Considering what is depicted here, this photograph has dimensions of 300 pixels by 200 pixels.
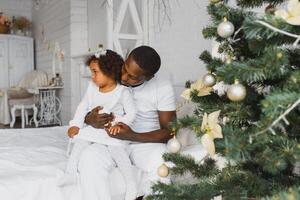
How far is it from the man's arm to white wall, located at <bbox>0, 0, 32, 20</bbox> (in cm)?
718

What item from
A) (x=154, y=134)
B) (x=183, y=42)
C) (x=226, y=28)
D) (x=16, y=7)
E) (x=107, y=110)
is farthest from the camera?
(x=16, y=7)

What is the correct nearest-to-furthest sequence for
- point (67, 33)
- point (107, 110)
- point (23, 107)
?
point (107, 110) < point (67, 33) < point (23, 107)

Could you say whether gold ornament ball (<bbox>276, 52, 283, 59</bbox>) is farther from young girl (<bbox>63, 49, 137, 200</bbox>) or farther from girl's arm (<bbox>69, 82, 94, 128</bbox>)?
girl's arm (<bbox>69, 82, 94, 128</bbox>)

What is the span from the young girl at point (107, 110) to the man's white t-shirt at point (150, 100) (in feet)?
0.32

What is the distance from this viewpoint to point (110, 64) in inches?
80.0

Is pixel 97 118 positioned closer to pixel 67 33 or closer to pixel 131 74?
pixel 131 74

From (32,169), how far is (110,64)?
755mm

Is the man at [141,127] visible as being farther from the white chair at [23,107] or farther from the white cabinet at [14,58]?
the white cabinet at [14,58]

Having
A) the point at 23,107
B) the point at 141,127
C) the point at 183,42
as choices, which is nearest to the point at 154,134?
the point at 141,127

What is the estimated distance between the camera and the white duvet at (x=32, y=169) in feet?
5.17

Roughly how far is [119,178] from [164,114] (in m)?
0.47

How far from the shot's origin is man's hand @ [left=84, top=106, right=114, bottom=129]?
1928 millimetres

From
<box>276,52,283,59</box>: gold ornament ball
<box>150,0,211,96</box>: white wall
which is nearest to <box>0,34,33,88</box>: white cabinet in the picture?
<box>150,0,211,96</box>: white wall

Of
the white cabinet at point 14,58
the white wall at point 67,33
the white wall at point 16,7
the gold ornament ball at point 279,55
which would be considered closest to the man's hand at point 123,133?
the gold ornament ball at point 279,55
